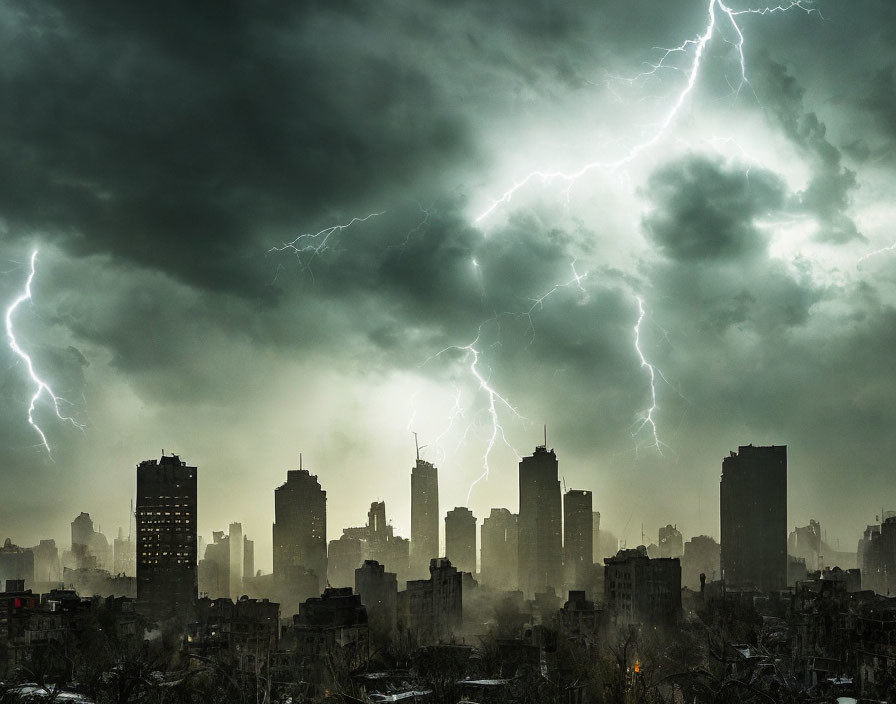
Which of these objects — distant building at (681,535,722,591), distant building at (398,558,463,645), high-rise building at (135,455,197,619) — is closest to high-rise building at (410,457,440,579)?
distant building at (681,535,722,591)

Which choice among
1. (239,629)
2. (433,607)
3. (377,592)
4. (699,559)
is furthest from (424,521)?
(239,629)

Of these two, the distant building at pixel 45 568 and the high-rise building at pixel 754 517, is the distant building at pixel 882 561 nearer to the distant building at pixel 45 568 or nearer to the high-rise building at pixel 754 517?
the high-rise building at pixel 754 517

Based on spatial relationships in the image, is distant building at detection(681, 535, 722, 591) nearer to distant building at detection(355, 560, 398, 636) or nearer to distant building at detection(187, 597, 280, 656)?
distant building at detection(355, 560, 398, 636)

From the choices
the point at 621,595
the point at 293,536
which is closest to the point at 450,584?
the point at 621,595

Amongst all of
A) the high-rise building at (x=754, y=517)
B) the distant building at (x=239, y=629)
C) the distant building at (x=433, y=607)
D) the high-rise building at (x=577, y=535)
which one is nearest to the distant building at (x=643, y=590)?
the distant building at (x=433, y=607)

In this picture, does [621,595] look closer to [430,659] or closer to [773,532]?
[430,659]

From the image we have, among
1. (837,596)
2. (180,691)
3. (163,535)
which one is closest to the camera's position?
(180,691)
